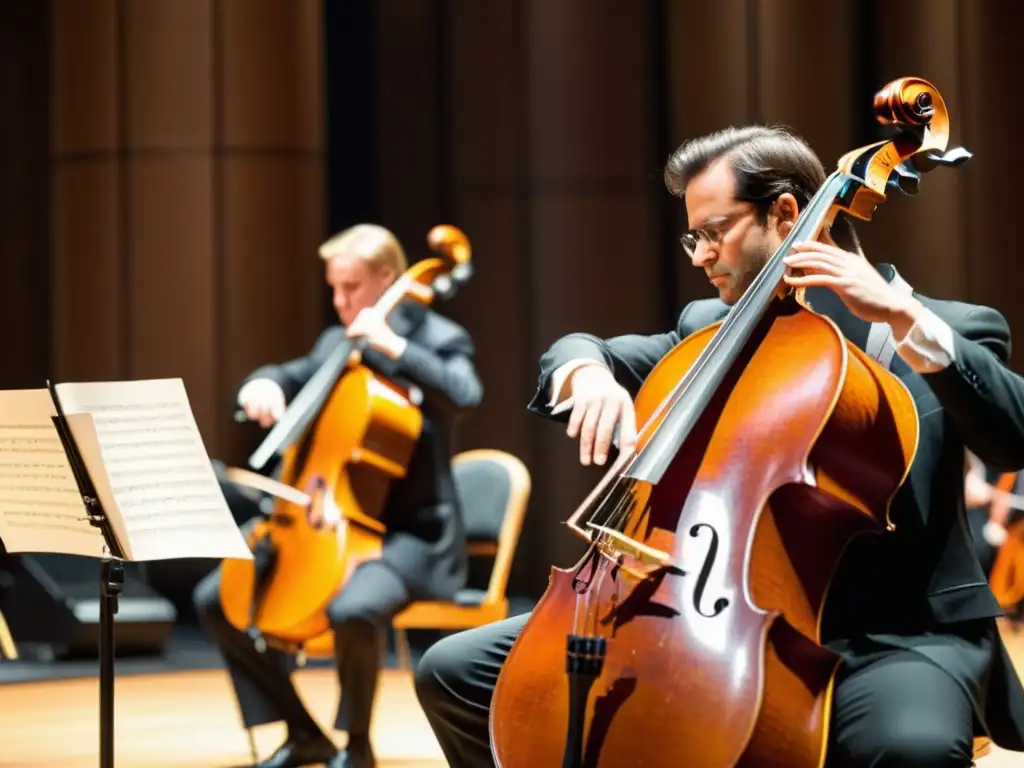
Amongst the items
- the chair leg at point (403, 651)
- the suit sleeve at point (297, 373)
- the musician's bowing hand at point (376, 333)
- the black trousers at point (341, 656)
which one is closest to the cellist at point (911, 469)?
the black trousers at point (341, 656)

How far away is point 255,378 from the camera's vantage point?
12.6 feet

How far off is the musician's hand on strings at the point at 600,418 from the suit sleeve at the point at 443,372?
5.75 feet

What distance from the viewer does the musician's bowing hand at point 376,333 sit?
3.57m

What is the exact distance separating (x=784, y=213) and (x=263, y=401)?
77.9 inches

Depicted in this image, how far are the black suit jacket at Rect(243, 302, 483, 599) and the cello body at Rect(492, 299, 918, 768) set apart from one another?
6.07 feet

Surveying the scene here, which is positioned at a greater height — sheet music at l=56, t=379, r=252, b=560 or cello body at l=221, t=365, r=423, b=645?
sheet music at l=56, t=379, r=252, b=560

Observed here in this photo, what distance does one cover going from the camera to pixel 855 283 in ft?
5.58

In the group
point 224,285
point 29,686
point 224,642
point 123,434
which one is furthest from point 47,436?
point 224,285

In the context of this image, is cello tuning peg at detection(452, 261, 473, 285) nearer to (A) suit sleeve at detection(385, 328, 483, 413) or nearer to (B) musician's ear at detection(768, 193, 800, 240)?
(A) suit sleeve at detection(385, 328, 483, 413)

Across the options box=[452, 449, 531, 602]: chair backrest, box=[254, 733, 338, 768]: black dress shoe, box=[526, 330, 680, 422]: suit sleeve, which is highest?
box=[526, 330, 680, 422]: suit sleeve

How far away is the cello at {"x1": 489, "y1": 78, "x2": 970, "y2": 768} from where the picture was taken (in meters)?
1.63

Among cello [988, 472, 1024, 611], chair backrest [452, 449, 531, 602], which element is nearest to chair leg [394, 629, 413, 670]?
chair backrest [452, 449, 531, 602]

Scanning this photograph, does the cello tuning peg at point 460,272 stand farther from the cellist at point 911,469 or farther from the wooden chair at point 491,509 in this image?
the cellist at point 911,469

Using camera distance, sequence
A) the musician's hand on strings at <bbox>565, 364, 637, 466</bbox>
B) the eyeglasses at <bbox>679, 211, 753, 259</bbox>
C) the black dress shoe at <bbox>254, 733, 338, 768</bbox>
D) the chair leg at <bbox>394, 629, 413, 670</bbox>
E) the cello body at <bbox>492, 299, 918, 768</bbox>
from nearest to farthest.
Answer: the cello body at <bbox>492, 299, 918, 768</bbox> → the musician's hand on strings at <bbox>565, 364, 637, 466</bbox> → the eyeglasses at <bbox>679, 211, 753, 259</bbox> → the black dress shoe at <bbox>254, 733, 338, 768</bbox> → the chair leg at <bbox>394, 629, 413, 670</bbox>
